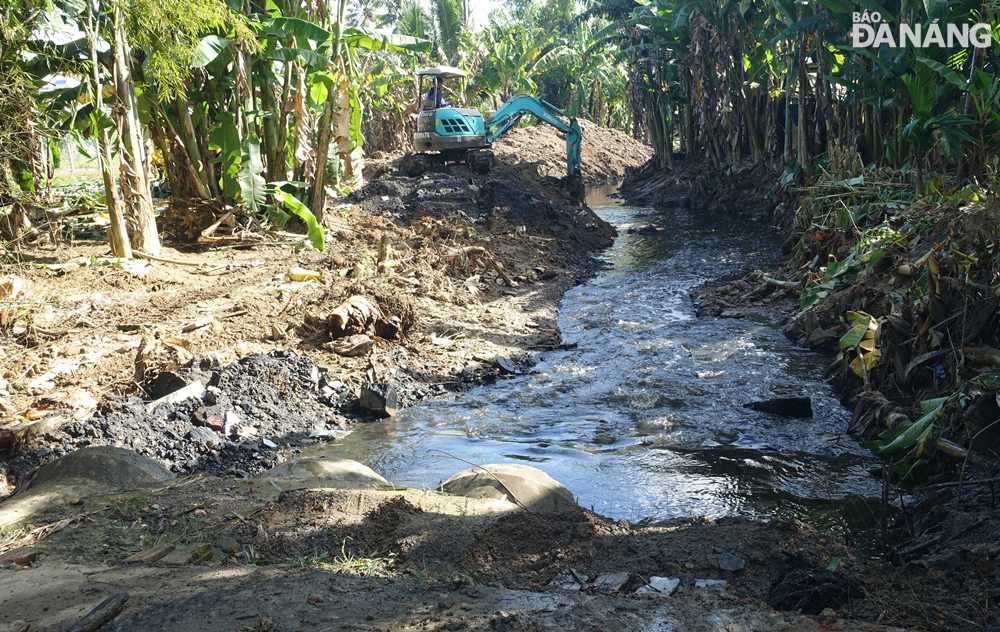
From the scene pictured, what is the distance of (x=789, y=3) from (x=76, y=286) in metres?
15.1

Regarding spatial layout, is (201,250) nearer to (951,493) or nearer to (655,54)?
(951,493)

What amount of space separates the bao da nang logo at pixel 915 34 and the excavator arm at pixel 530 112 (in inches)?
286

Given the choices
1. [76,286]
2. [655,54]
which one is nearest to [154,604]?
[76,286]

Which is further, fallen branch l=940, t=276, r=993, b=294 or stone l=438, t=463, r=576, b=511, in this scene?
fallen branch l=940, t=276, r=993, b=294

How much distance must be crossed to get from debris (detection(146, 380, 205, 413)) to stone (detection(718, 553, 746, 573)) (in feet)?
16.3

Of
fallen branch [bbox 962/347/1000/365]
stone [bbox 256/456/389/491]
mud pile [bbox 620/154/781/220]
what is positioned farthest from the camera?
mud pile [bbox 620/154/781/220]

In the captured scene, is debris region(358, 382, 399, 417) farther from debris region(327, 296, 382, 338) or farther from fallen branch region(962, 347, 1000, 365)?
fallen branch region(962, 347, 1000, 365)

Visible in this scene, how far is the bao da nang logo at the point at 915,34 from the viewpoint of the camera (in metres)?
11.5

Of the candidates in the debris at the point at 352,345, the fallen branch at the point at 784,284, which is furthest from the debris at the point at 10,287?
the fallen branch at the point at 784,284

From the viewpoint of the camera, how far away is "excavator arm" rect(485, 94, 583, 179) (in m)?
19.6

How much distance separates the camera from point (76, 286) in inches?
377

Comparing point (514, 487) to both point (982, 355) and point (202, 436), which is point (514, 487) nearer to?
point (202, 436)

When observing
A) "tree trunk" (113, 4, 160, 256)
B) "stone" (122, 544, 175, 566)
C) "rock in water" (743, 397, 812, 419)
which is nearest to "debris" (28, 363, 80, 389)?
"stone" (122, 544, 175, 566)

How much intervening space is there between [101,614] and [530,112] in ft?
60.6
